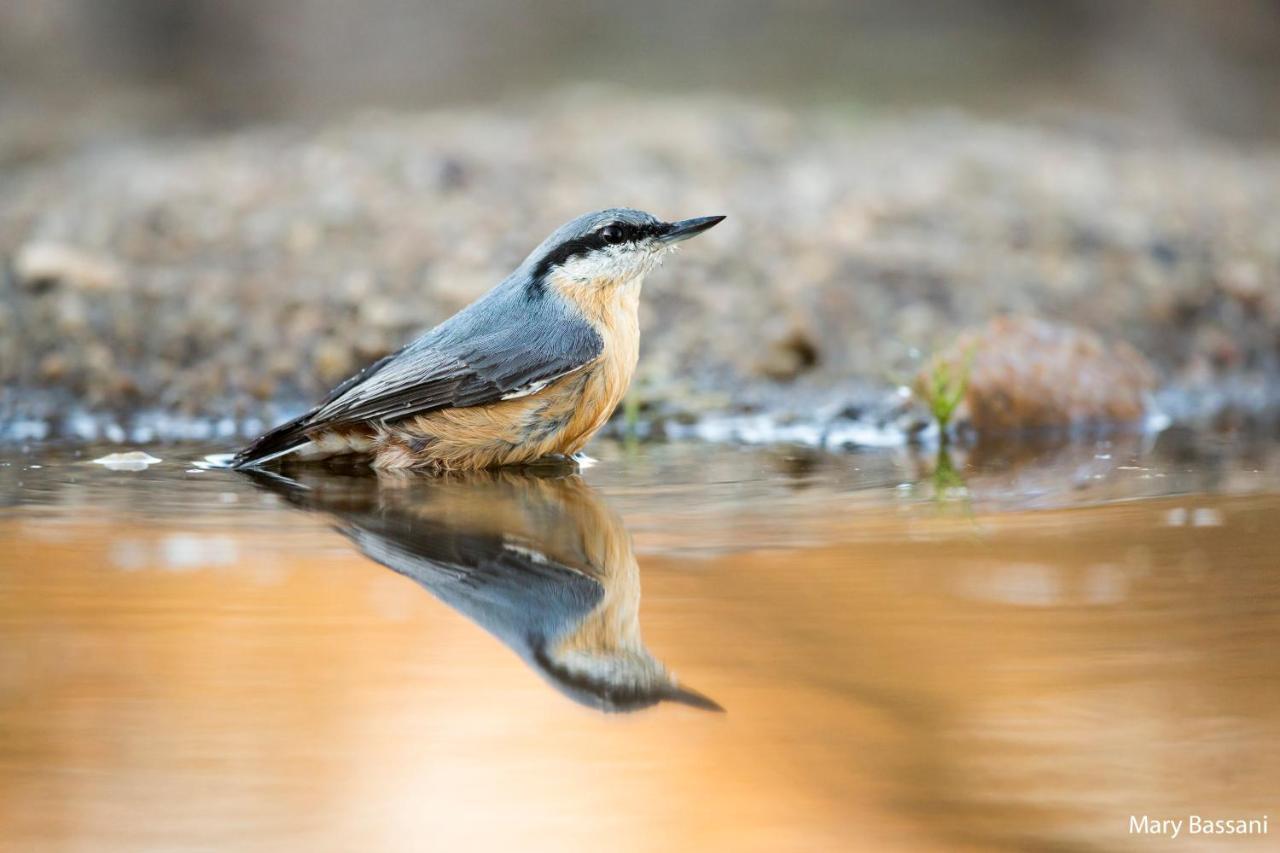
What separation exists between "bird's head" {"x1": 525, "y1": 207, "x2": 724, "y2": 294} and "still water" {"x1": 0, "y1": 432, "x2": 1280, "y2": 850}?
3.94 ft

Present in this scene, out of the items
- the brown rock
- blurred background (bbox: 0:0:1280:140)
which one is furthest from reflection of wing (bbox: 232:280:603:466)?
blurred background (bbox: 0:0:1280:140)

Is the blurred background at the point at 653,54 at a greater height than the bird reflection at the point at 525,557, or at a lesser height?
greater

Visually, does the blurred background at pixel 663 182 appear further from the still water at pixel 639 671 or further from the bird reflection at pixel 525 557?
the still water at pixel 639 671

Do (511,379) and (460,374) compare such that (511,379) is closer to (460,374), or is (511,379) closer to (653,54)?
(460,374)

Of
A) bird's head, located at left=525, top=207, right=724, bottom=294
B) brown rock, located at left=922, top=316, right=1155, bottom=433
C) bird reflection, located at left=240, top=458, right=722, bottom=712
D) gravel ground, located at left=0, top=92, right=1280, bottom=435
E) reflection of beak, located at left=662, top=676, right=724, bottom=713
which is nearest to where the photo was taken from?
reflection of beak, located at left=662, top=676, right=724, bottom=713

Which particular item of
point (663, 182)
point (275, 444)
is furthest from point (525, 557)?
point (663, 182)

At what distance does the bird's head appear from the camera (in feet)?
18.5

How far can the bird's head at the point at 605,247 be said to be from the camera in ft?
18.5

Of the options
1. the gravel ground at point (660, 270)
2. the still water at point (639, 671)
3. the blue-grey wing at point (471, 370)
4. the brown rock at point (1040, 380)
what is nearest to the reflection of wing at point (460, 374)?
the blue-grey wing at point (471, 370)

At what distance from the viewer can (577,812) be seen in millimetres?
2324

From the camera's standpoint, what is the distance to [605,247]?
566 cm

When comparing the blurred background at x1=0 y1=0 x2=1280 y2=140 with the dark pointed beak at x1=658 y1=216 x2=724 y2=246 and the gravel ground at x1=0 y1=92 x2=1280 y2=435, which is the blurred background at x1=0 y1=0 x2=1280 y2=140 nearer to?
the gravel ground at x1=0 y1=92 x2=1280 y2=435

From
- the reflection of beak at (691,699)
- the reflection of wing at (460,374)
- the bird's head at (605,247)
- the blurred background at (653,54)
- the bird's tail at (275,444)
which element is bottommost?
the reflection of beak at (691,699)

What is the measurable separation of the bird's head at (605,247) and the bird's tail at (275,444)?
1.02m
